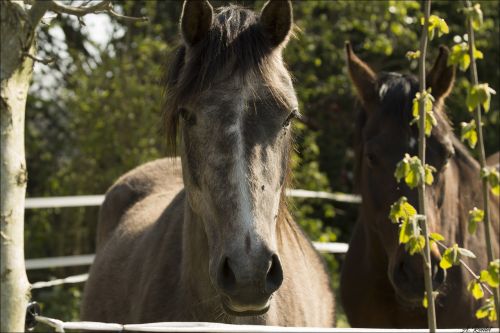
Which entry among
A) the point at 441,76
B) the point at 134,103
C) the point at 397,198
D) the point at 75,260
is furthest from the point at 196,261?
the point at 134,103

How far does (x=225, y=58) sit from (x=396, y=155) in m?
1.73

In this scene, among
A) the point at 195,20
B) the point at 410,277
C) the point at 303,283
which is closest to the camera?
the point at 195,20

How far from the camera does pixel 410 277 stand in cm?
421

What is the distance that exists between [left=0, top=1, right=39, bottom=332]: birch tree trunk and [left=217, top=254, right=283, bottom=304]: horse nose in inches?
29.4

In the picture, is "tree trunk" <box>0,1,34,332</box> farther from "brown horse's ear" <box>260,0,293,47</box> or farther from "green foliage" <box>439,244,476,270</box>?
"brown horse's ear" <box>260,0,293,47</box>

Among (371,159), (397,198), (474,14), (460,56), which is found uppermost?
(474,14)

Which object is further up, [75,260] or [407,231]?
[407,231]

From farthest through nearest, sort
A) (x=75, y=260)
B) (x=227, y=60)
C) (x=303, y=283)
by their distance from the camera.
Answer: (x=75, y=260)
(x=303, y=283)
(x=227, y=60)

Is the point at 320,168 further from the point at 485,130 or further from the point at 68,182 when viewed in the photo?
the point at 68,182

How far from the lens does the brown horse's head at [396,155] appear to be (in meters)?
4.26

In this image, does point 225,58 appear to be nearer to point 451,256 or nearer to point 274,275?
point 274,275

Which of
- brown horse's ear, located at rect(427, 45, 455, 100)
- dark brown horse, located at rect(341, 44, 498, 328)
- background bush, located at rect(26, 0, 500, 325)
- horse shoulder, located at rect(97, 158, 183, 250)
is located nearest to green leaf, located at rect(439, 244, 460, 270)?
dark brown horse, located at rect(341, 44, 498, 328)

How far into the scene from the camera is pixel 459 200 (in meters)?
4.79

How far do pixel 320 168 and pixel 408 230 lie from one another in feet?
26.4
